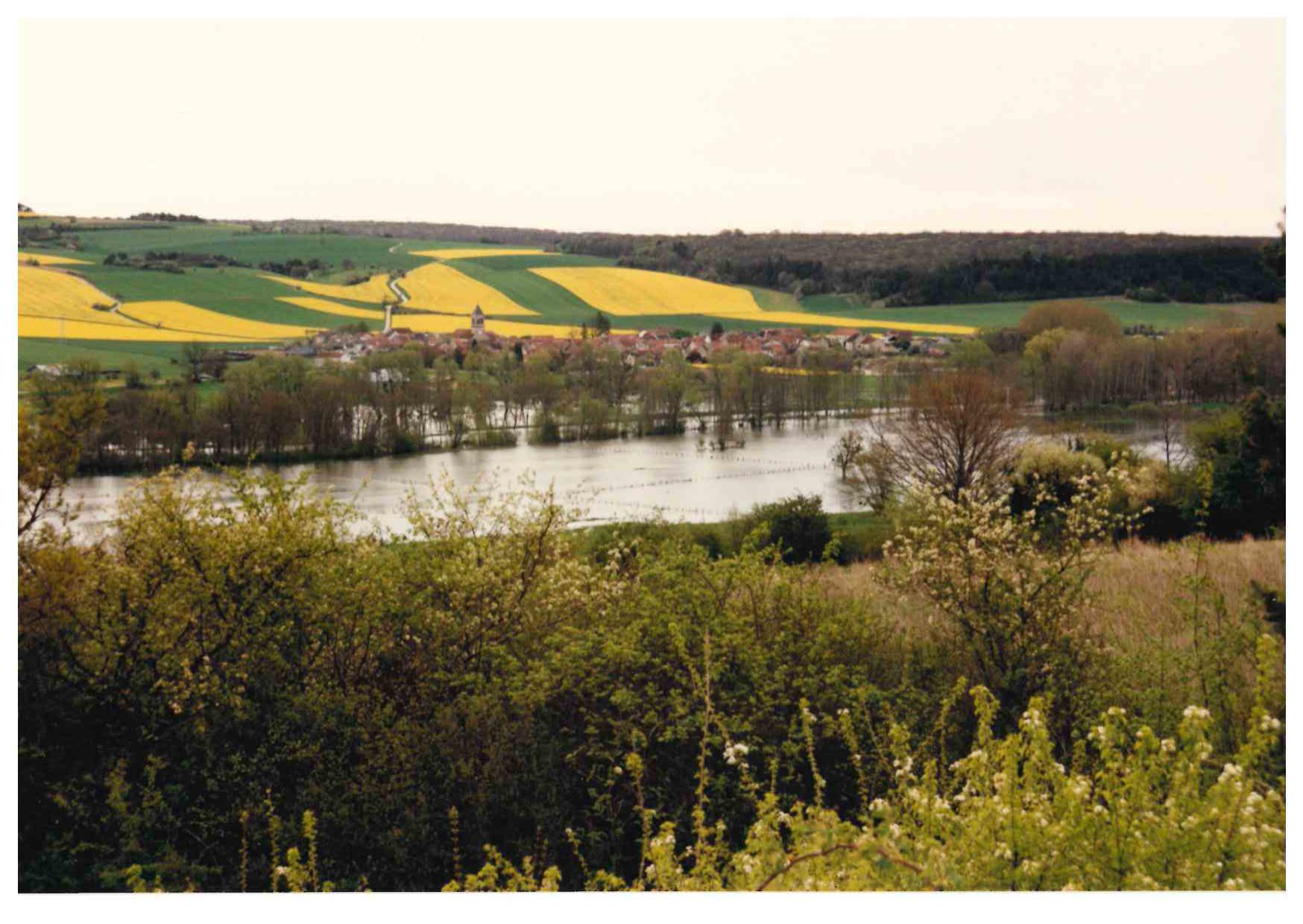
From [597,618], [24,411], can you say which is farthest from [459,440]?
[24,411]

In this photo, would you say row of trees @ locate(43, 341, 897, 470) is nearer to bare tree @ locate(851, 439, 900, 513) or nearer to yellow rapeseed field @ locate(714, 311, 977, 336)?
yellow rapeseed field @ locate(714, 311, 977, 336)

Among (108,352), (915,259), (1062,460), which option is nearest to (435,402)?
(108,352)

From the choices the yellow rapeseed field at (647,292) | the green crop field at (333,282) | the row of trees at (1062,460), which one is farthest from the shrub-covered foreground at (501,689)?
the yellow rapeseed field at (647,292)

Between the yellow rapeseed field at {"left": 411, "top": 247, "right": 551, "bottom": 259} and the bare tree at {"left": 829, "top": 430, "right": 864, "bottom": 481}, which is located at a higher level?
the yellow rapeseed field at {"left": 411, "top": 247, "right": 551, "bottom": 259}

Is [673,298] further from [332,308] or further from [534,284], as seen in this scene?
[332,308]

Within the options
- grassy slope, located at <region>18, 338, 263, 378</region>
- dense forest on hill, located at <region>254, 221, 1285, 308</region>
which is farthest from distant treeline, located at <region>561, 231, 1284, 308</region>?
grassy slope, located at <region>18, 338, 263, 378</region>

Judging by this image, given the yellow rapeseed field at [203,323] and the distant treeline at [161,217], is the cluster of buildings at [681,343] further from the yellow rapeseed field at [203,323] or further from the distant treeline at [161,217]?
the distant treeline at [161,217]
